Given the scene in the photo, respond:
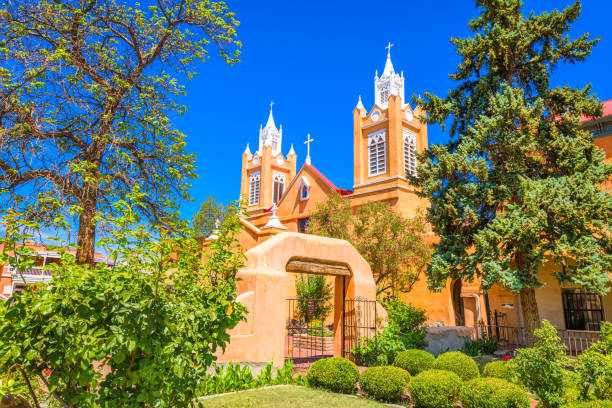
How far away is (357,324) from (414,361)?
8.61ft

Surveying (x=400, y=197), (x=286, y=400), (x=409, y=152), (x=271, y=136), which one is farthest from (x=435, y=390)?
(x=271, y=136)

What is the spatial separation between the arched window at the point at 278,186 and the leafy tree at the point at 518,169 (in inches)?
1005

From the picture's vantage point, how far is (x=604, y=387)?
258 inches

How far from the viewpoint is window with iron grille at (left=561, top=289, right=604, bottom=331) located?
53.1 feet

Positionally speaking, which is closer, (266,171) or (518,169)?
(518,169)

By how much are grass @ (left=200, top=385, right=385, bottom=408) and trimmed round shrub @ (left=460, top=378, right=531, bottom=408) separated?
1.80 m

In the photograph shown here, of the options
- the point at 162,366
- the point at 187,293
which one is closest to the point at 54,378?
the point at 162,366

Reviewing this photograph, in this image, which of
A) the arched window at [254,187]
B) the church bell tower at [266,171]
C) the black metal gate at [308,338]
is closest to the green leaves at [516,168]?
the black metal gate at [308,338]

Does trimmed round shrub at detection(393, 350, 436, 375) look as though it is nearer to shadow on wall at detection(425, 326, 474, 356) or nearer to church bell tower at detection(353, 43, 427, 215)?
shadow on wall at detection(425, 326, 474, 356)

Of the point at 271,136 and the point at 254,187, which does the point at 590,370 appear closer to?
the point at 254,187

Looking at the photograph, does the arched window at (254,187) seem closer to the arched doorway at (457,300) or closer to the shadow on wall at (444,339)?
the arched doorway at (457,300)

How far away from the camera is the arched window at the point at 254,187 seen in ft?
129

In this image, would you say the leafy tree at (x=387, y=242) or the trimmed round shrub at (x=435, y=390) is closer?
the trimmed round shrub at (x=435, y=390)

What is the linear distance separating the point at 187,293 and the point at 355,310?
9.50 meters
